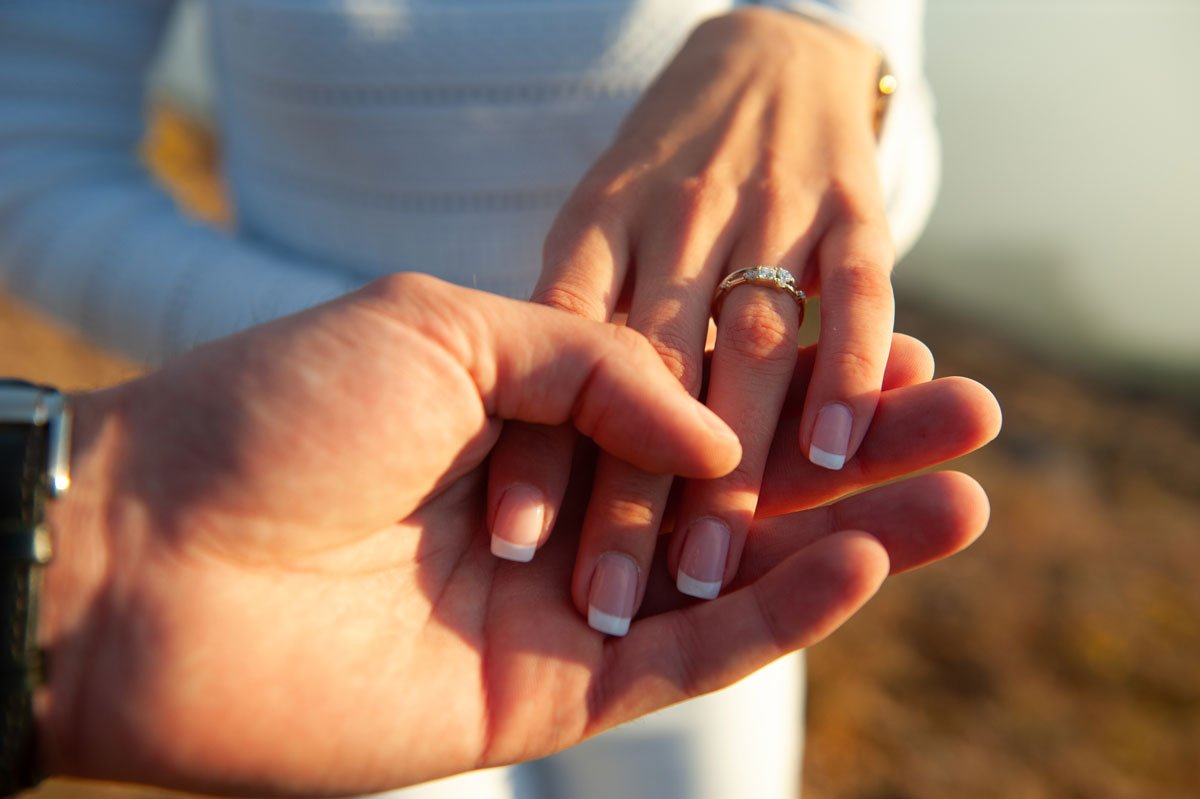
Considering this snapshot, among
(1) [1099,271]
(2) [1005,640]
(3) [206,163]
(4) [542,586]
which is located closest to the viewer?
(4) [542,586]

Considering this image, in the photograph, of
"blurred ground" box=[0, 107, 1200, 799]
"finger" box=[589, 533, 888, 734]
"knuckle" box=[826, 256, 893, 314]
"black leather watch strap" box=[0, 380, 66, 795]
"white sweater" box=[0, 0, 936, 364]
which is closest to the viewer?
"black leather watch strap" box=[0, 380, 66, 795]

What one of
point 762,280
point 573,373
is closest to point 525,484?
point 573,373

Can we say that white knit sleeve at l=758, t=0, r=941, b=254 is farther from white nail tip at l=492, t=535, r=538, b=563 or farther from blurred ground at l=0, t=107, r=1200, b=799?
blurred ground at l=0, t=107, r=1200, b=799

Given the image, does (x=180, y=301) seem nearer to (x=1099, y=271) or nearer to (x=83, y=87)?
(x=83, y=87)

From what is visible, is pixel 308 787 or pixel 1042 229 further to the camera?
pixel 1042 229

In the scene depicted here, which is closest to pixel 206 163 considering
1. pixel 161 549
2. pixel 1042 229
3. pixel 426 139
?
pixel 1042 229

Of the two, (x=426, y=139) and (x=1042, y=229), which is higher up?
(x=426, y=139)

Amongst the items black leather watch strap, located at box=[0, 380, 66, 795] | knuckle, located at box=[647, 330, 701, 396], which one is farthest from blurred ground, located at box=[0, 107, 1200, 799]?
knuckle, located at box=[647, 330, 701, 396]
